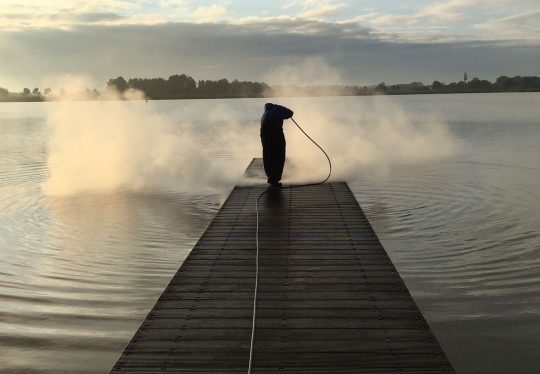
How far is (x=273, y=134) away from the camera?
13.2 metres

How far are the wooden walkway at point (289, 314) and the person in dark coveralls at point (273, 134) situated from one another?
15.7 feet

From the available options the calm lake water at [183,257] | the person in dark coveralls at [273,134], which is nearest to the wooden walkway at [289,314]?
the calm lake water at [183,257]

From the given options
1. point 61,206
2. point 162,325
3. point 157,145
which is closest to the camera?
point 162,325

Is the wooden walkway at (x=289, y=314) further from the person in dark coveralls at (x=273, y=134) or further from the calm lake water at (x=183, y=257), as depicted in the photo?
the person in dark coveralls at (x=273, y=134)

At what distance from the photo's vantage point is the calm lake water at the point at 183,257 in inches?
243

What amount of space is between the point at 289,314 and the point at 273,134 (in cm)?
816

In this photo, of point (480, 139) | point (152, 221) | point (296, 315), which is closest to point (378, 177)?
point (152, 221)

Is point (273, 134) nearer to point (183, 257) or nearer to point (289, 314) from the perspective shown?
point (183, 257)

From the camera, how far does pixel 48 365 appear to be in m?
5.70

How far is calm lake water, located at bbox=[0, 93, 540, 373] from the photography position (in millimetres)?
6176

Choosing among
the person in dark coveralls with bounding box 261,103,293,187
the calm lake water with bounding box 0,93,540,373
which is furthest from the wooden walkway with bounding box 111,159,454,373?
the person in dark coveralls with bounding box 261,103,293,187

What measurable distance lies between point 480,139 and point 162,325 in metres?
29.9

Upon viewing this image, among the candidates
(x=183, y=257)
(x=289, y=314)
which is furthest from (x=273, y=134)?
(x=289, y=314)

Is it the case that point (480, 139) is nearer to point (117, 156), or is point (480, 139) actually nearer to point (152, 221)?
point (117, 156)
